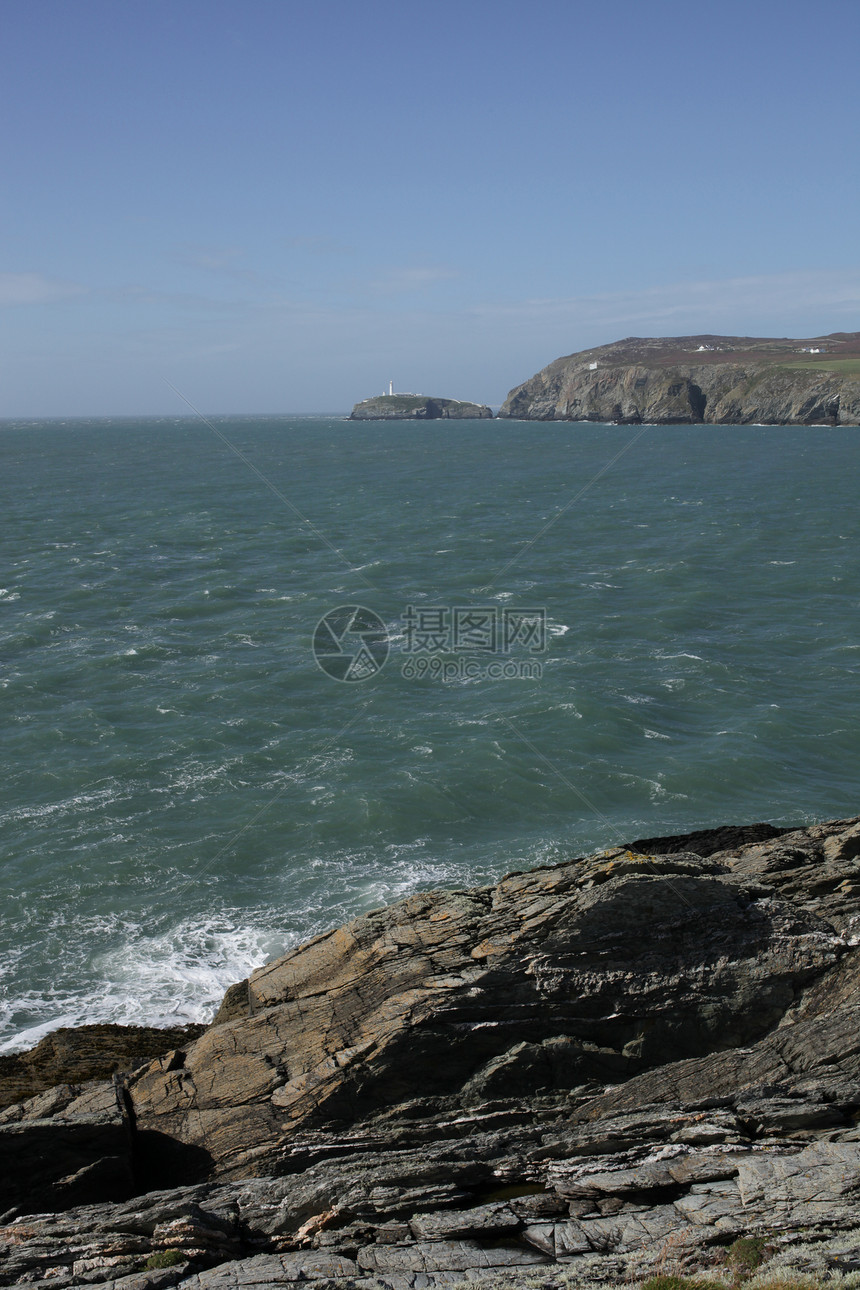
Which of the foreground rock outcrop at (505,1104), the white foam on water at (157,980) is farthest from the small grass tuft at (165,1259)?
the white foam on water at (157,980)

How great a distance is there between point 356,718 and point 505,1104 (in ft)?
90.3

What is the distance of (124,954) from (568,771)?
18.1 m

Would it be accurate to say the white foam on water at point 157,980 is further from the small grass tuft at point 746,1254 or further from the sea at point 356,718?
the small grass tuft at point 746,1254

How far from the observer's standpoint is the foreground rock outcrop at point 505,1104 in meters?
11.1

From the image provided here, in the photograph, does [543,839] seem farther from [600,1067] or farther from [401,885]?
[600,1067]

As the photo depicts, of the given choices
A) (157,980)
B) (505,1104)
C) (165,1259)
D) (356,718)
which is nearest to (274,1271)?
(165,1259)

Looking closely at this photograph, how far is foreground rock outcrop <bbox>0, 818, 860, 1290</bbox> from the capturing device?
11.1 metres

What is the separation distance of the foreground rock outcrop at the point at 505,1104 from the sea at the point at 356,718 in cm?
794

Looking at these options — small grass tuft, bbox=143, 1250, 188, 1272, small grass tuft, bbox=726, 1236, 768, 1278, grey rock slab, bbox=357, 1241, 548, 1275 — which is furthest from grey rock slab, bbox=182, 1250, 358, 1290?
small grass tuft, bbox=726, 1236, 768, 1278

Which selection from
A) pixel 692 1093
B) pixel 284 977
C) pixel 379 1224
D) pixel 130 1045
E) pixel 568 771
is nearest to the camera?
pixel 379 1224

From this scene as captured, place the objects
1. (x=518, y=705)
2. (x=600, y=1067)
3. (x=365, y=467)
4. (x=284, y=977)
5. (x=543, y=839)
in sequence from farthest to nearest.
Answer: (x=365, y=467) < (x=518, y=705) < (x=543, y=839) < (x=284, y=977) < (x=600, y=1067)

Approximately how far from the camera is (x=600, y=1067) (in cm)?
1469

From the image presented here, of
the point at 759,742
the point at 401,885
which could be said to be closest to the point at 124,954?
the point at 401,885

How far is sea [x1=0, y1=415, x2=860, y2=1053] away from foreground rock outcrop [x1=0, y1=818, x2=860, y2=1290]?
794 centimetres
